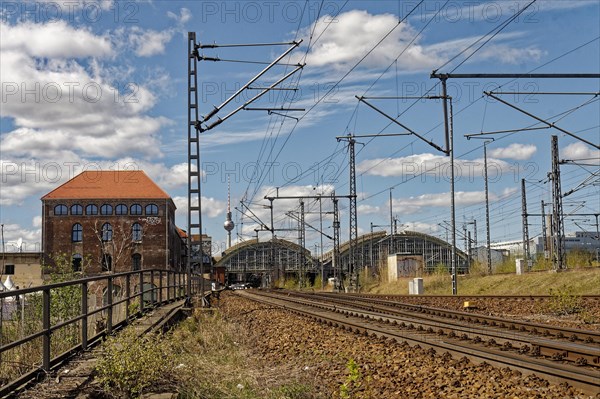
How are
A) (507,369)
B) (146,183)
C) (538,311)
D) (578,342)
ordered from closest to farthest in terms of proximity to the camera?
(507,369) < (578,342) < (538,311) < (146,183)

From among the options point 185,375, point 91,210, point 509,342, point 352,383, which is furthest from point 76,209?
point 352,383

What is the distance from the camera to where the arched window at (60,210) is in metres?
82.2

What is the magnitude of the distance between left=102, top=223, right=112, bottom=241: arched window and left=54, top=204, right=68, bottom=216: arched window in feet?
15.4

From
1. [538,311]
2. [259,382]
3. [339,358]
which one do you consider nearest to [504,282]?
[538,311]

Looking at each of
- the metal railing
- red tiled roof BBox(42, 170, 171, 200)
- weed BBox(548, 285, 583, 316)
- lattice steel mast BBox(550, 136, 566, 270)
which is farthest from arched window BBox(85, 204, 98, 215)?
weed BBox(548, 285, 583, 316)

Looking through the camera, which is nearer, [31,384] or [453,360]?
[31,384]

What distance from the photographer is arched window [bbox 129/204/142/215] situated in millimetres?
83562

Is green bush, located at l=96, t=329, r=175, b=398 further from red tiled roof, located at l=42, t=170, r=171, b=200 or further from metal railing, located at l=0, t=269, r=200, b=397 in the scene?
red tiled roof, located at l=42, t=170, r=171, b=200

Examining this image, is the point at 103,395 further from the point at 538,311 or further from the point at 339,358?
the point at 538,311

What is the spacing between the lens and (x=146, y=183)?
8875 centimetres

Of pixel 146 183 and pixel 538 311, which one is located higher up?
pixel 146 183

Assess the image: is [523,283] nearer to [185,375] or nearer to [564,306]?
[564,306]

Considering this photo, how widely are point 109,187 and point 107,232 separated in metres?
7.08

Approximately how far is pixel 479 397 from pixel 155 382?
3824mm
